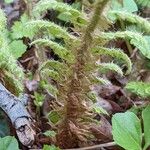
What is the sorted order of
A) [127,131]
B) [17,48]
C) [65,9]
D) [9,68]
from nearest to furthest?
1. [65,9]
2. [127,131]
3. [9,68]
4. [17,48]

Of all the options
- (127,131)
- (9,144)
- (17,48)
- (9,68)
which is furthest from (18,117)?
(17,48)

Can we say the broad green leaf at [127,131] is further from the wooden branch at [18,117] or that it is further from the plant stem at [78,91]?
the wooden branch at [18,117]

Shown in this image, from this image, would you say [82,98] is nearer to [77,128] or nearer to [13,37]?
[77,128]

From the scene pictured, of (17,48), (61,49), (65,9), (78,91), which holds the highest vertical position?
(65,9)

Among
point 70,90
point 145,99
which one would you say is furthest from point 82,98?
point 145,99

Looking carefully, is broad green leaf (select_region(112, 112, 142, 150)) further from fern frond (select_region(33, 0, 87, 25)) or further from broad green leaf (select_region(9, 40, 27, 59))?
broad green leaf (select_region(9, 40, 27, 59))

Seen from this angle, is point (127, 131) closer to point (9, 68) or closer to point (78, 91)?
point (78, 91)
